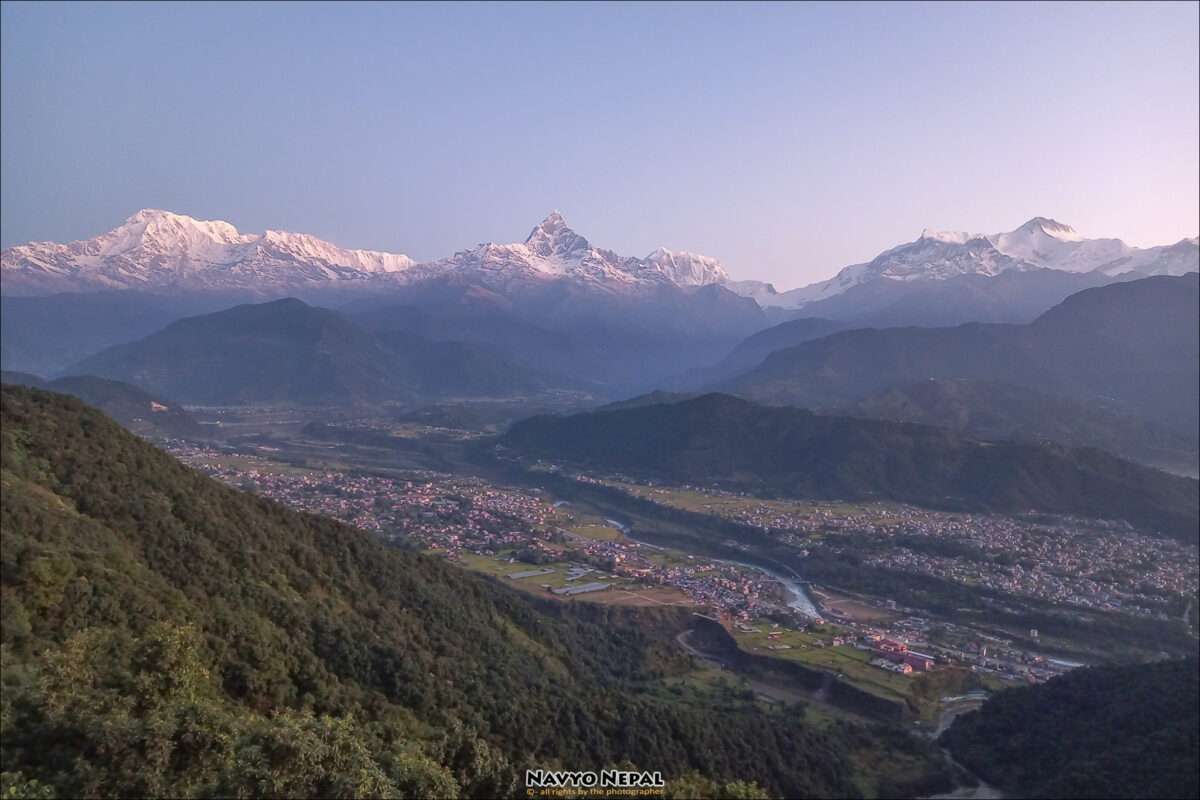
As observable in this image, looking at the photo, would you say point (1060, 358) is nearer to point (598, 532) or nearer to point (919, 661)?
point (598, 532)

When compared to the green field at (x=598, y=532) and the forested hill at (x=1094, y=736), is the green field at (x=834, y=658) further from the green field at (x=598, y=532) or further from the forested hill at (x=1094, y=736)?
the green field at (x=598, y=532)

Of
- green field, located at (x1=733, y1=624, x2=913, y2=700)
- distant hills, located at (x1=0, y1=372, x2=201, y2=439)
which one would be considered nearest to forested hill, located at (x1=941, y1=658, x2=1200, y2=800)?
green field, located at (x1=733, y1=624, x2=913, y2=700)

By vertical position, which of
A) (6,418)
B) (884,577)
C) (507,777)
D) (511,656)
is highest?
(6,418)

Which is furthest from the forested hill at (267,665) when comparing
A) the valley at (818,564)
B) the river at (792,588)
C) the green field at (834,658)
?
the river at (792,588)

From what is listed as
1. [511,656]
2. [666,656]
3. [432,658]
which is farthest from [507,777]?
[666,656]

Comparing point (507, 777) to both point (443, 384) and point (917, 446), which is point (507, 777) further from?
point (443, 384)

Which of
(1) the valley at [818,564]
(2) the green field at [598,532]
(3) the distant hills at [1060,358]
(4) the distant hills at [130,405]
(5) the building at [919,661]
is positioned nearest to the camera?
(5) the building at [919,661]
